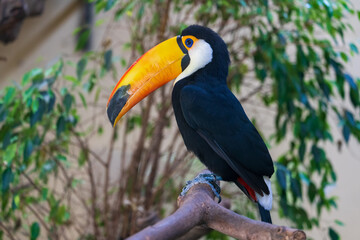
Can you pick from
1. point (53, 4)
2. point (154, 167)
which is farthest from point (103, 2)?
point (53, 4)

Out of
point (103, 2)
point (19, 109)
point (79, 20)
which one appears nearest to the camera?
point (19, 109)

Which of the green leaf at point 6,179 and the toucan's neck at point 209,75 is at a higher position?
the toucan's neck at point 209,75

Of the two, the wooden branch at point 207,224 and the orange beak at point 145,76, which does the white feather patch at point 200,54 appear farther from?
the wooden branch at point 207,224

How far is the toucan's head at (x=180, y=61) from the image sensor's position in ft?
3.01

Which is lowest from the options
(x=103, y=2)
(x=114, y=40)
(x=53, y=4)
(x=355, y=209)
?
(x=355, y=209)

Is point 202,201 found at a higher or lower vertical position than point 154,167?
higher

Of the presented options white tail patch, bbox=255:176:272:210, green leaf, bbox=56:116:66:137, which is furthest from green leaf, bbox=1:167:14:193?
white tail patch, bbox=255:176:272:210

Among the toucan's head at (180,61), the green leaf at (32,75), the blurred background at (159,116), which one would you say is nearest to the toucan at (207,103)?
the toucan's head at (180,61)

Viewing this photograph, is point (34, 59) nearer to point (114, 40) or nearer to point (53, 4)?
point (53, 4)

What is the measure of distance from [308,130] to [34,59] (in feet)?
6.19

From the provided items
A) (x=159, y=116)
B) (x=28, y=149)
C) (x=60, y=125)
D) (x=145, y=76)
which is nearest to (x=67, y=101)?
(x=60, y=125)

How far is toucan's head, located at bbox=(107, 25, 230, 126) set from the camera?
918mm

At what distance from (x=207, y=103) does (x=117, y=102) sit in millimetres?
208

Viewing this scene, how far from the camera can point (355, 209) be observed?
2580mm
